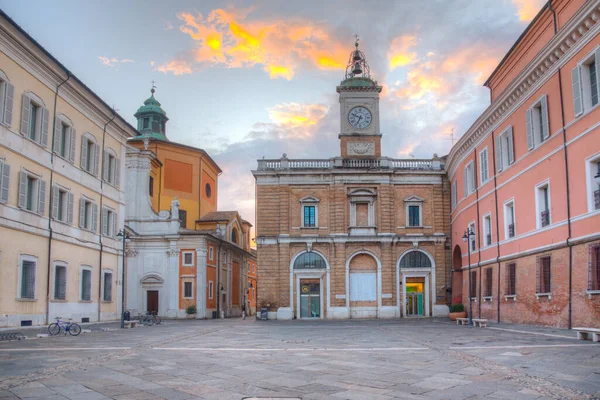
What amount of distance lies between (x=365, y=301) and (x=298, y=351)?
27860 mm

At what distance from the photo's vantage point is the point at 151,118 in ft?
190

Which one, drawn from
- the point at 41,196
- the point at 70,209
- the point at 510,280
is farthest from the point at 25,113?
the point at 510,280

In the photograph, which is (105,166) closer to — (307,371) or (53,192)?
(53,192)

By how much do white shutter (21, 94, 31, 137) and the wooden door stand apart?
23312mm

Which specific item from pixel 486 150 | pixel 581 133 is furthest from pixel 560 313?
pixel 486 150

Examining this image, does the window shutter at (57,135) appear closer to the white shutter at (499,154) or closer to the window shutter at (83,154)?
the window shutter at (83,154)

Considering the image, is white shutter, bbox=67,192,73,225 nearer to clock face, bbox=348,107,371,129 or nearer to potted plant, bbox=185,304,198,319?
potted plant, bbox=185,304,198,319

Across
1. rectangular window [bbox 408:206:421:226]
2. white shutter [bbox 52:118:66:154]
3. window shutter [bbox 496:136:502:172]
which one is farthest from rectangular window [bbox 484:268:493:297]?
white shutter [bbox 52:118:66:154]

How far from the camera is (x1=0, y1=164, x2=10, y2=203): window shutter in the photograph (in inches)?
868

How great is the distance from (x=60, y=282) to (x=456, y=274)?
1039 inches

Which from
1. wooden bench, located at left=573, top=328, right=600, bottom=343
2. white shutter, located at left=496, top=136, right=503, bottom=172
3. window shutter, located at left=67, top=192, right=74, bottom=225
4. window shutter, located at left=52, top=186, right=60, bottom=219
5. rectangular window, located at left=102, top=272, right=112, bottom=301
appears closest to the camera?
wooden bench, located at left=573, top=328, right=600, bottom=343

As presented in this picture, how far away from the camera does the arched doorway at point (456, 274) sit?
4062 centimetres

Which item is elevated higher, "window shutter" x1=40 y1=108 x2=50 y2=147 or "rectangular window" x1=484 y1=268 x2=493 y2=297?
"window shutter" x1=40 y1=108 x2=50 y2=147

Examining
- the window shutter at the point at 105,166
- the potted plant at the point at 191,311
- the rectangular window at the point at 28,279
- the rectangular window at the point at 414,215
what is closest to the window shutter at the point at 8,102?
the rectangular window at the point at 28,279
